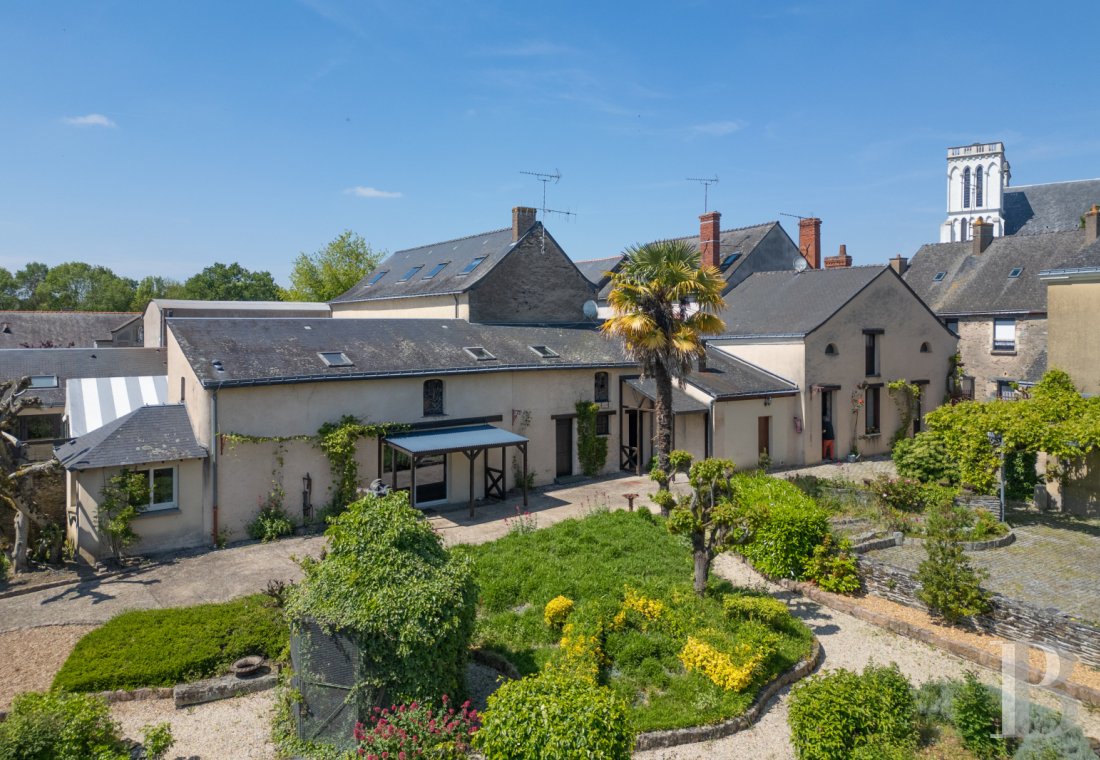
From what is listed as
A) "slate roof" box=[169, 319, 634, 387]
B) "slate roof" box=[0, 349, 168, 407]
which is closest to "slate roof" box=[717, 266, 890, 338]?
"slate roof" box=[169, 319, 634, 387]

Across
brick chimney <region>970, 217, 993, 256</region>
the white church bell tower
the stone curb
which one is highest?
the white church bell tower

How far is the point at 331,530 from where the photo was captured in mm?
9359

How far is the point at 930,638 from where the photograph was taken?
→ 1130cm

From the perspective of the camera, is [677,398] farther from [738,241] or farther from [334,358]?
[738,241]

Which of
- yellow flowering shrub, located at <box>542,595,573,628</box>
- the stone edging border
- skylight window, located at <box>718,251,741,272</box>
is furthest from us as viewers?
skylight window, located at <box>718,251,741,272</box>

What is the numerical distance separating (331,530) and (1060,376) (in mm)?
19125

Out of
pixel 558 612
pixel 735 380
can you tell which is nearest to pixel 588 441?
pixel 735 380

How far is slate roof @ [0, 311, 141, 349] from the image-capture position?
112ft

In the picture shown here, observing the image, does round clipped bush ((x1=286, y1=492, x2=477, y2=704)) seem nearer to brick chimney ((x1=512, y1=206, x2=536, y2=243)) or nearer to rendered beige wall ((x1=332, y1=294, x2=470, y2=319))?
rendered beige wall ((x1=332, y1=294, x2=470, y2=319))

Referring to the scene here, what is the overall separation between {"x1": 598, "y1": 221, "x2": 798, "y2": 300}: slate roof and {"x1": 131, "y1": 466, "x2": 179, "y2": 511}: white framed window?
23.3m

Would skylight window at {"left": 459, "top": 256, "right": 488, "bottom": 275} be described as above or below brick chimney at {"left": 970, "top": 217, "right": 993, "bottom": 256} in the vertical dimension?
below

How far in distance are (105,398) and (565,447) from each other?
13.9 meters

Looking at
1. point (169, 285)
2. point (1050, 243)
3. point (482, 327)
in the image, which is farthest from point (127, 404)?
point (169, 285)

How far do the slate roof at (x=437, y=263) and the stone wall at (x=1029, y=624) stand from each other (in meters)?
18.0
